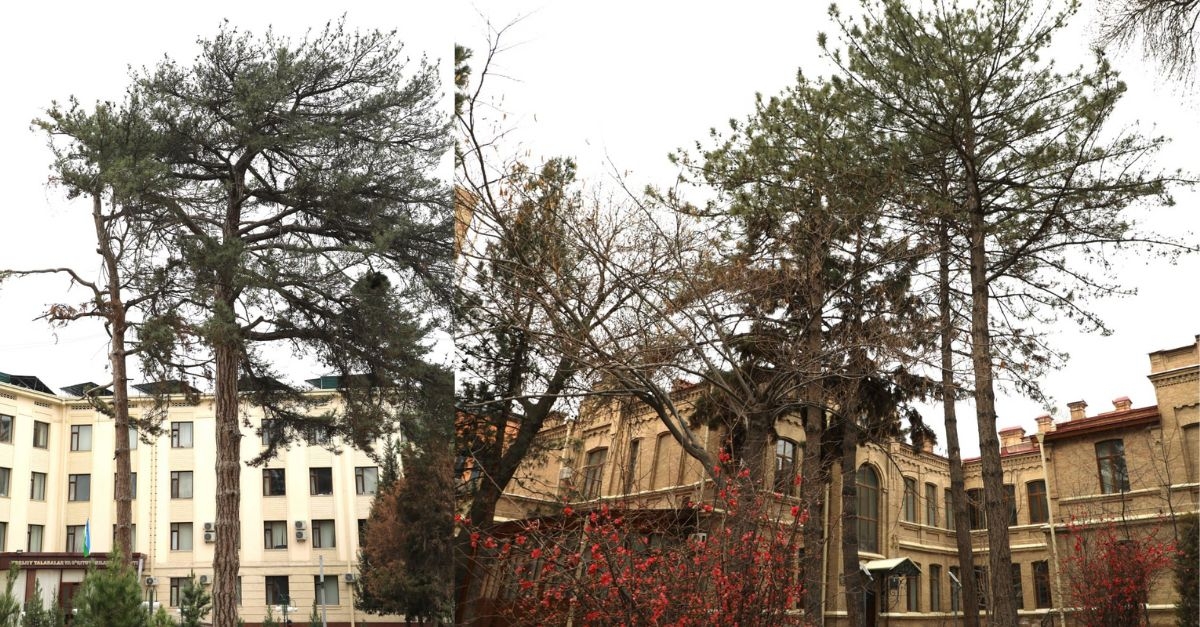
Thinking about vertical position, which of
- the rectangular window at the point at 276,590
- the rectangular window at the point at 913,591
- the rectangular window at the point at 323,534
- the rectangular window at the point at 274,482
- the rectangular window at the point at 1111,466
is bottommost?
the rectangular window at the point at 913,591

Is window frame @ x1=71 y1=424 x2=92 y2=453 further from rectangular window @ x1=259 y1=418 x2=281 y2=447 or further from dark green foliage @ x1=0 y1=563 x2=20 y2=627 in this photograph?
rectangular window @ x1=259 y1=418 x2=281 y2=447

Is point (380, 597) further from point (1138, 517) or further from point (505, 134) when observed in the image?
point (1138, 517)

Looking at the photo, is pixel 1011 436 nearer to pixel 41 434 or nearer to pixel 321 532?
pixel 321 532

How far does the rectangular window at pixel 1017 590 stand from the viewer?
10.9 ft

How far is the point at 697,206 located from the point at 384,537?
1.74 meters

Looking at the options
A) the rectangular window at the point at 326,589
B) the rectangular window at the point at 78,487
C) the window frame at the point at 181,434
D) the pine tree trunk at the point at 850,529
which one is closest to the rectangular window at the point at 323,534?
the rectangular window at the point at 326,589

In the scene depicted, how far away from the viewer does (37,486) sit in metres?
3.71

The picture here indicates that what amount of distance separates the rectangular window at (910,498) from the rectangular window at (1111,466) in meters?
0.70

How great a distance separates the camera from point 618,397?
3.93m

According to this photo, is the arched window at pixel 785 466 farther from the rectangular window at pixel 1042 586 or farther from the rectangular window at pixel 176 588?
the rectangular window at pixel 176 588

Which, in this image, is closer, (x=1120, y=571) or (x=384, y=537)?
(x=1120, y=571)

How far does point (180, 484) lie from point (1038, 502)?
3.03 metres

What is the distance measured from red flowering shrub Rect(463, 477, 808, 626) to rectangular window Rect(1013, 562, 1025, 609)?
703 mm

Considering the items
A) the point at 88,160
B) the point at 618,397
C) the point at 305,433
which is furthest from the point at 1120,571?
the point at 88,160
